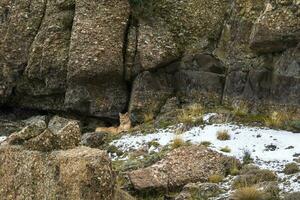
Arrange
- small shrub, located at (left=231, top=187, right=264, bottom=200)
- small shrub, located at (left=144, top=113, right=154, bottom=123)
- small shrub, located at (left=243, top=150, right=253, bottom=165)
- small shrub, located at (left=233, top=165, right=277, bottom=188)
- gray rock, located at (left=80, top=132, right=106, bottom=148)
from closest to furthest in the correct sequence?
small shrub, located at (left=231, top=187, right=264, bottom=200)
small shrub, located at (left=233, top=165, right=277, bottom=188)
small shrub, located at (left=243, top=150, right=253, bottom=165)
gray rock, located at (left=80, top=132, right=106, bottom=148)
small shrub, located at (left=144, top=113, right=154, bottom=123)

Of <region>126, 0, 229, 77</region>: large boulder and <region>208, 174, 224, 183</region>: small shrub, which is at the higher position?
<region>126, 0, 229, 77</region>: large boulder

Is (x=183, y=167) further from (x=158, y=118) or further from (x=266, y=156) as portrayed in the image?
(x=158, y=118)

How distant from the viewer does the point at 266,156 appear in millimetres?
18016

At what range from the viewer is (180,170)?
55.3 feet

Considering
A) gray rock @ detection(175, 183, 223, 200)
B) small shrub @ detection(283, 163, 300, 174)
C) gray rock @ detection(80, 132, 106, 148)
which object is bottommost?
gray rock @ detection(80, 132, 106, 148)

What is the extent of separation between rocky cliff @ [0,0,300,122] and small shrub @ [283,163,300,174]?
7.61 metres

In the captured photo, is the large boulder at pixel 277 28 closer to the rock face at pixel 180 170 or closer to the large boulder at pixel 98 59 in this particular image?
the rock face at pixel 180 170

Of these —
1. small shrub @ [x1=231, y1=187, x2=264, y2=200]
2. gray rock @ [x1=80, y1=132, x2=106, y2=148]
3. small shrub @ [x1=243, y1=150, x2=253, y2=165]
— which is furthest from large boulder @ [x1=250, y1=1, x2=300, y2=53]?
small shrub @ [x1=231, y1=187, x2=264, y2=200]

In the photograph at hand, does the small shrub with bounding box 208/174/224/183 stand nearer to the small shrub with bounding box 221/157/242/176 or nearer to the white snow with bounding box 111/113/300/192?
the small shrub with bounding box 221/157/242/176

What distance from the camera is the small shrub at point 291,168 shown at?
16000 millimetres

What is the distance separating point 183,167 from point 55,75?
41.5ft

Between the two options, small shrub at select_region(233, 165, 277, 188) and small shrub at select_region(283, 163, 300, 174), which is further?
small shrub at select_region(283, 163, 300, 174)

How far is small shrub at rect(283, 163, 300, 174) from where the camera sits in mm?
16000

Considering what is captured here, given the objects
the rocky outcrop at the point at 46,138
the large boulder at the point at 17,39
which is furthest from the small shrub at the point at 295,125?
the large boulder at the point at 17,39
